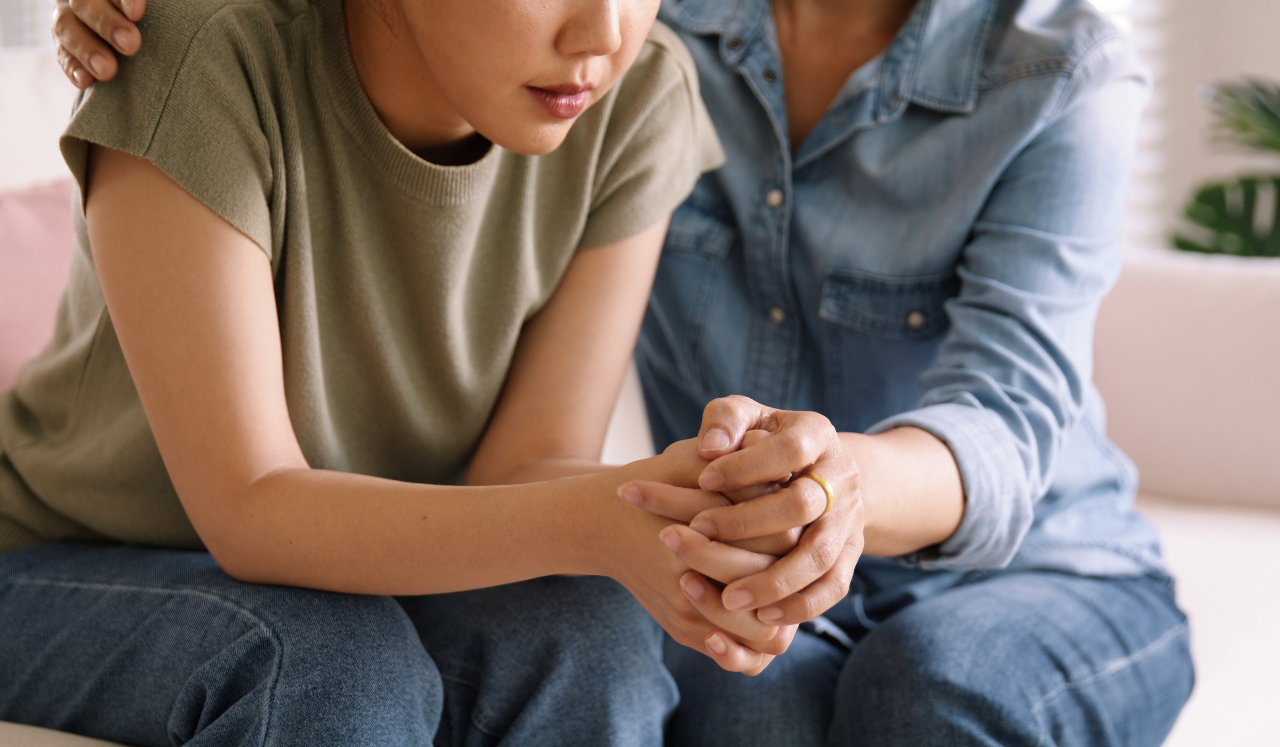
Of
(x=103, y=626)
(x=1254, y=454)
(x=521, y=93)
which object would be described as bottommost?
(x=1254, y=454)

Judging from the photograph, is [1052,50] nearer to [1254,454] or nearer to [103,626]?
[1254,454]

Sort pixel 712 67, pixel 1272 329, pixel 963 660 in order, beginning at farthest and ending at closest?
pixel 1272 329, pixel 712 67, pixel 963 660

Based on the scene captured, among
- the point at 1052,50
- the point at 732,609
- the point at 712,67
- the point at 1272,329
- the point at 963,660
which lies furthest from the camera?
the point at 1272,329

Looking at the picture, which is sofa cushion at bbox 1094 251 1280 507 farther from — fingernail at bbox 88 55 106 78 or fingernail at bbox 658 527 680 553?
fingernail at bbox 88 55 106 78

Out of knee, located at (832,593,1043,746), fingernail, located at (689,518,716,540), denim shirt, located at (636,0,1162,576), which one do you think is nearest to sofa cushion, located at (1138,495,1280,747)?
denim shirt, located at (636,0,1162,576)

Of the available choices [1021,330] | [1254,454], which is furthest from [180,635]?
[1254,454]

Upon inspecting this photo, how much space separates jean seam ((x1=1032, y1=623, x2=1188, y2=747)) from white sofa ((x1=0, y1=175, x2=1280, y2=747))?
24cm

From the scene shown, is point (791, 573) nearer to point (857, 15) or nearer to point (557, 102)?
point (557, 102)

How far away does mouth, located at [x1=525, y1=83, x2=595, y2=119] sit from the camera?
76 cm

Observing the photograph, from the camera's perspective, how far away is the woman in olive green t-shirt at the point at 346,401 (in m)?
0.74

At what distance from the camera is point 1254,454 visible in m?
1.40

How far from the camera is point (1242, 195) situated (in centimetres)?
231

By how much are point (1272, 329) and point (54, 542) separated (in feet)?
4.98

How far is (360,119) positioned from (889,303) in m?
0.58
